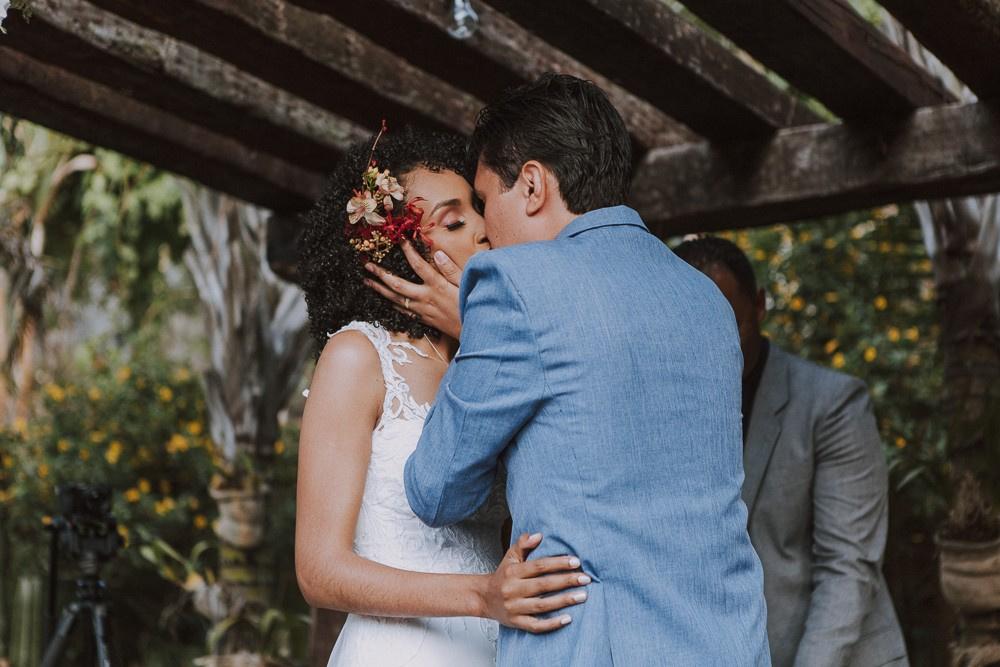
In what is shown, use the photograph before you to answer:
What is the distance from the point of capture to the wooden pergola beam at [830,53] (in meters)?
2.73

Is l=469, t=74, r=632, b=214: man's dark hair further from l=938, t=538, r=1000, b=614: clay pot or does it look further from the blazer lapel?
l=938, t=538, r=1000, b=614: clay pot

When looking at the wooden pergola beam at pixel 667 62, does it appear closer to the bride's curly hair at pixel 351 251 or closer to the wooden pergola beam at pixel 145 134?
the bride's curly hair at pixel 351 251

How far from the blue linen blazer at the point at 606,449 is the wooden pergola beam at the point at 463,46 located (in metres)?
1.42

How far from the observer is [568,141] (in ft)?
5.83

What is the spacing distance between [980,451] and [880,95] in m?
1.23

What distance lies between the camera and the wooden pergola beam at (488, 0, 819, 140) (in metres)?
2.83

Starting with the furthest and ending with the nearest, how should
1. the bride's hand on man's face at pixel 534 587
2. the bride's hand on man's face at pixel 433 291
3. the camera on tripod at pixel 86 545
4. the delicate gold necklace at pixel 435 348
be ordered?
the camera on tripod at pixel 86 545, the delicate gold necklace at pixel 435 348, the bride's hand on man's face at pixel 433 291, the bride's hand on man's face at pixel 534 587

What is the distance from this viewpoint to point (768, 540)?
289cm

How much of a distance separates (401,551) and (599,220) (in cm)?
71

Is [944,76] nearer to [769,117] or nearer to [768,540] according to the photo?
[769,117]

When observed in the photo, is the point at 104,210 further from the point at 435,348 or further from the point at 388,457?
the point at 388,457

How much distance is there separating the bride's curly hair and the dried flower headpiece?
0.03 meters

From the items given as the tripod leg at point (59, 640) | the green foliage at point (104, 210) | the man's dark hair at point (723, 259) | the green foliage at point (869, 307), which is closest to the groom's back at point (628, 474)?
the man's dark hair at point (723, 259)

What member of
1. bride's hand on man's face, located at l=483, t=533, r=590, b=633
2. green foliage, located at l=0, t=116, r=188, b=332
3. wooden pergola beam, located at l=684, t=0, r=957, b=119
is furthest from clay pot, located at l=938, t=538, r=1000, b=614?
green foliage, located at l=0, t=116, r=188, b=332
